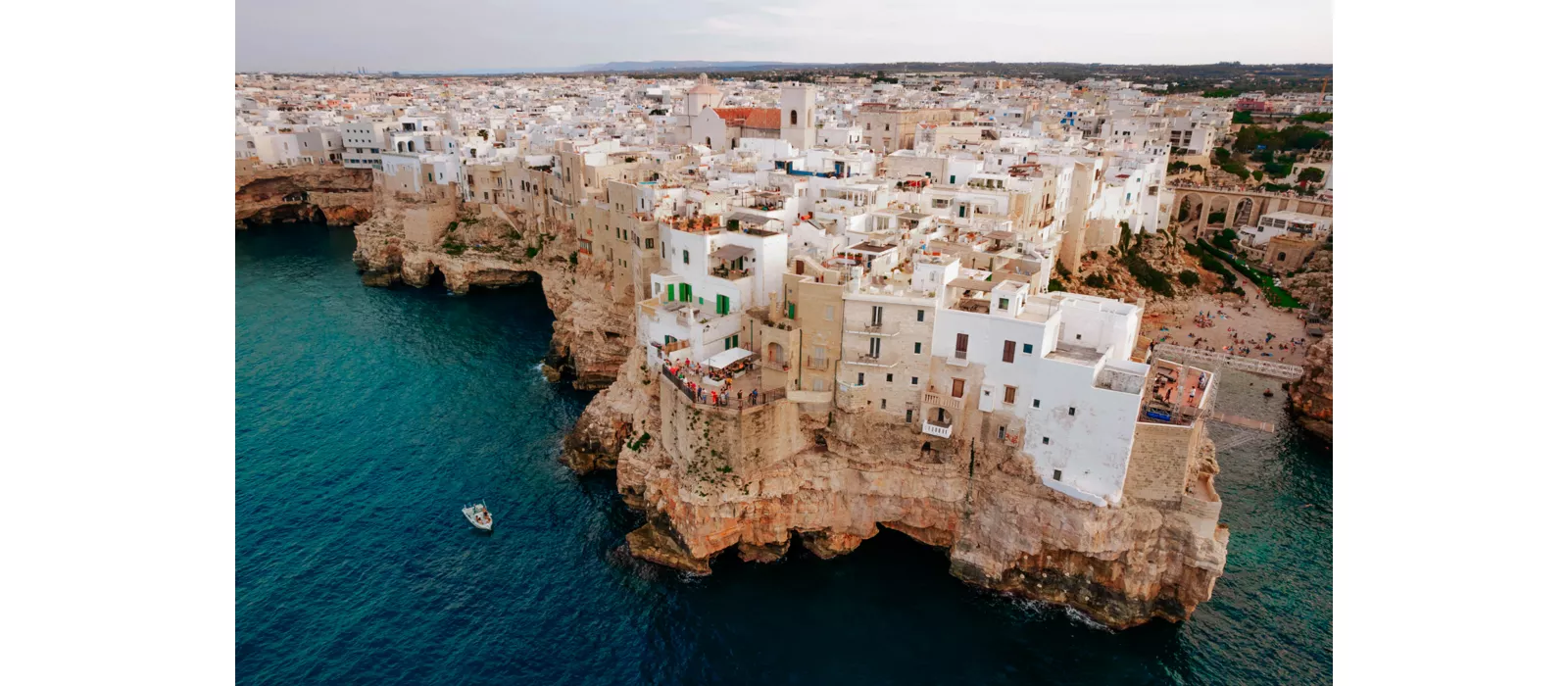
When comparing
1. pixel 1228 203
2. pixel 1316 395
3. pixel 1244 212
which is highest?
pixel 1228 203

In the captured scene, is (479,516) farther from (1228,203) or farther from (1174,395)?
(1228,203)

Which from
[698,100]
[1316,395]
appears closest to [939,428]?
[1316,395]

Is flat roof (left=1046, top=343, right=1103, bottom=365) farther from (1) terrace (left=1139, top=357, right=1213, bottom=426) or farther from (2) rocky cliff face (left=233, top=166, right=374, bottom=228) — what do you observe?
(2) rocky cliff face (left=233, top=166, right=374, bottom=228)

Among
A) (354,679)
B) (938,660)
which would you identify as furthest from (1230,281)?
(354,679)

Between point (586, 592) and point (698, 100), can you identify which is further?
point (698, 100)

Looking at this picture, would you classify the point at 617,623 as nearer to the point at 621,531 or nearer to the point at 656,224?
the point at 621,531

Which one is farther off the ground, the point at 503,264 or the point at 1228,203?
the point at 1228,203
